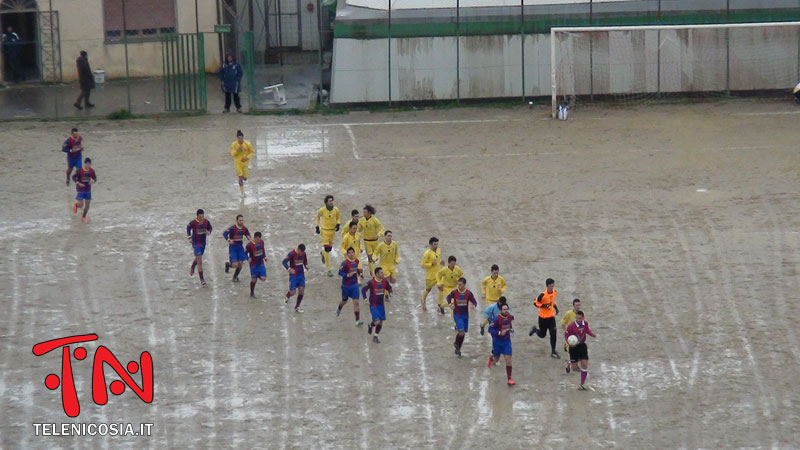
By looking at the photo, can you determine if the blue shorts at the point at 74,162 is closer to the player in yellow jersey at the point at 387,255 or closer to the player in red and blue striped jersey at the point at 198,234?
the player in red and blue striped jersey at the point at 198,234

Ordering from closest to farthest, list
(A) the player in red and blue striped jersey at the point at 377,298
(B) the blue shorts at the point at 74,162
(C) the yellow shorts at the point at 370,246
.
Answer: (A) the player in red and blue striped jersey at the point at 377,298, (C) the yellow shorts at the point at 370,246, (B) the blue shorts at the point at 74,162

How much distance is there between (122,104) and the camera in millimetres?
36594

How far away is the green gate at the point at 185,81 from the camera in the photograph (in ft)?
117

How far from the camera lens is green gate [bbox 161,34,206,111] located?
35594 millimetres

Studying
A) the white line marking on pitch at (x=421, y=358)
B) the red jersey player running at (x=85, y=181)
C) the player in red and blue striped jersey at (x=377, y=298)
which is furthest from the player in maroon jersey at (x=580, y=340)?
the red jersey player running at (x=85, y=181)

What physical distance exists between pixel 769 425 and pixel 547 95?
21.1 meters

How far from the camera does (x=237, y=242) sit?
20.8m

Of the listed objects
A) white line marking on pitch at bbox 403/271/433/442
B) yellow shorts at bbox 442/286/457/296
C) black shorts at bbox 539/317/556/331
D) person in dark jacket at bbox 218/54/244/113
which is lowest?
white line marking on pitch at bbox 403/271/433/442

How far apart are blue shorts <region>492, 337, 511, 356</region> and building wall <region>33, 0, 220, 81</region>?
24.8 metres

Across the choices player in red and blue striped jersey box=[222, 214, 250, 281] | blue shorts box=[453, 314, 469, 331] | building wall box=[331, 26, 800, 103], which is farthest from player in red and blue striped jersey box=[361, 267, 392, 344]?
building wall box=[331, 26, 800, 103]

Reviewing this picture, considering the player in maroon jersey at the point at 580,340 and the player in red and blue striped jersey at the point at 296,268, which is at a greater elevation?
the player in red and blue striped jersey at the point at 296,268

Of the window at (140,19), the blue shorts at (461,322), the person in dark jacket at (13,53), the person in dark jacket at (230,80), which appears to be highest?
the window at (140,19)

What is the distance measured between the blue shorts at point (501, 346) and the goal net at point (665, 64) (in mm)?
19348

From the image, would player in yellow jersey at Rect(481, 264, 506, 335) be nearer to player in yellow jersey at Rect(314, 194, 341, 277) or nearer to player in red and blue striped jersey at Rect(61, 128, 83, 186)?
player in yellow jersey at Rect(314, 194, 341, 277)
